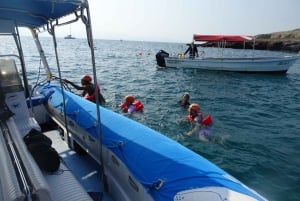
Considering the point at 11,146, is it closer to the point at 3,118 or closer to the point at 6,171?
the point at 6,171

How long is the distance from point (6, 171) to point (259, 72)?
26.4 m

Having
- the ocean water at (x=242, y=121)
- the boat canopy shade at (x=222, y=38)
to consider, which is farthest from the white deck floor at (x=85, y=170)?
the boat canopy shade at (x=222, y=38)

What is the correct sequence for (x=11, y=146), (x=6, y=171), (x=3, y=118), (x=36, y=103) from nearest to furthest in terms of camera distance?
1. (x=6, y=171)
2. (x=11, y=146)
3. (x=3, y=118)
4. (x=36, y=103)

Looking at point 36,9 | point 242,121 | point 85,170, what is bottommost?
point 242,121

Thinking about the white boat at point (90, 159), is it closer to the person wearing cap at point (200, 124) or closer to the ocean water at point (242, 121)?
the ocean water at point (242, 121)

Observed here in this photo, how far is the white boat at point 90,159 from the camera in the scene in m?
2.37

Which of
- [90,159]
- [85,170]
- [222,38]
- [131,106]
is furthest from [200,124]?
[222,38]

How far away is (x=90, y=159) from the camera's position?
16.5 ft

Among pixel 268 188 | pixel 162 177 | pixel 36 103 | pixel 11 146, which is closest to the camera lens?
pixel 11 146

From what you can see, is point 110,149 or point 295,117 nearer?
point 110,149

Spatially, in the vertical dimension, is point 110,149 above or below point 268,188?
above

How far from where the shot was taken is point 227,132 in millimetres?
9500

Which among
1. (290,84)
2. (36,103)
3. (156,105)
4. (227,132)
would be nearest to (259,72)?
(290,84)

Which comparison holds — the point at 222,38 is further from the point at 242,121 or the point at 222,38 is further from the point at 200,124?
the point at 200,124
